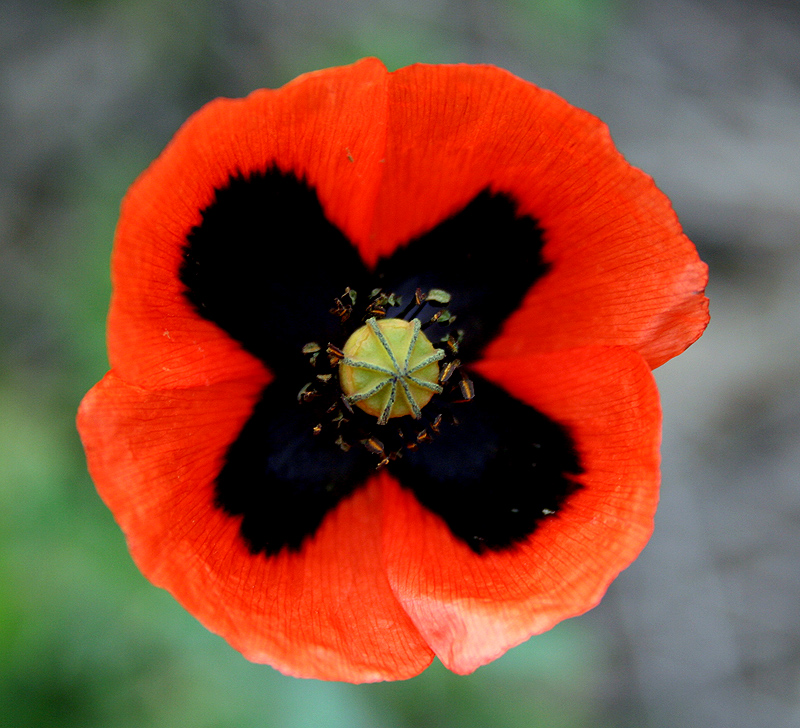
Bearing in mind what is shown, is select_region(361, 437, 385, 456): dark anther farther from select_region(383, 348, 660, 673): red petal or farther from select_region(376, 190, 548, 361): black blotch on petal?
select_region(376, 190, 548, 361): black blotch on petal

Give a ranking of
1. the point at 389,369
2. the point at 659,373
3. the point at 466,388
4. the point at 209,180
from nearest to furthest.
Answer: the point at 209,180 < the point at 389,369 < the point at 466,388 < the point at 659,373

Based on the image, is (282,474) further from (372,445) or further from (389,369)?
(389,369)

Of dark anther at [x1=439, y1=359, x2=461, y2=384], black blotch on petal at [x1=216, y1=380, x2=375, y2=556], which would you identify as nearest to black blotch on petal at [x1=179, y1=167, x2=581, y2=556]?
black blotch on petal at [x1=216, y1=380, x2=375, y2=556]

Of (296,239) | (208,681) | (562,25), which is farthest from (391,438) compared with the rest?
(562,25)

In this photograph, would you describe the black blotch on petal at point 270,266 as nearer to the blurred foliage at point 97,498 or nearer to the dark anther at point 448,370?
the dark anther at point 448,370

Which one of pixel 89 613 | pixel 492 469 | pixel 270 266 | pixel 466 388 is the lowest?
pixel 89 613

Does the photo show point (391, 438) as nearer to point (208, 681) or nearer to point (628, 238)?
point (628, 238)

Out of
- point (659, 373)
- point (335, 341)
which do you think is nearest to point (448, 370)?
point (335, 341)
